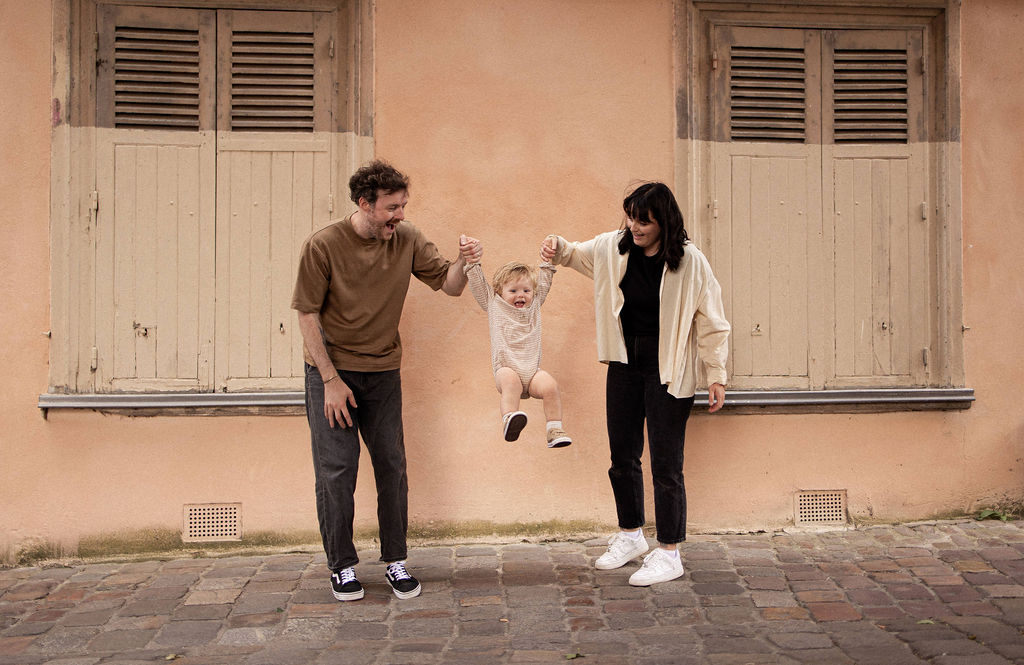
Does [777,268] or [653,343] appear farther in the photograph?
[777,268]

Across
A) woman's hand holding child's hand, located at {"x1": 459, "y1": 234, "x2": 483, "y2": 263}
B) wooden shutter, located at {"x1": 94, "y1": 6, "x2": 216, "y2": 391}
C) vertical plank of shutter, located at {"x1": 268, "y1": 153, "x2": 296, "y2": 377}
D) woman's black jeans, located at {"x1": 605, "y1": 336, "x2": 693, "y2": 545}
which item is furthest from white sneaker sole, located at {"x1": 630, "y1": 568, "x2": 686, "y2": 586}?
wooden shutter, located at {"x1": 94, "y1": 6, "x2": 216, "y2": 391}

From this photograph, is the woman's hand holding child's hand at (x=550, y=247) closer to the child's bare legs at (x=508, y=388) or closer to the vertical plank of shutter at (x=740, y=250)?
the child's bare legs at (x=508, y=388)

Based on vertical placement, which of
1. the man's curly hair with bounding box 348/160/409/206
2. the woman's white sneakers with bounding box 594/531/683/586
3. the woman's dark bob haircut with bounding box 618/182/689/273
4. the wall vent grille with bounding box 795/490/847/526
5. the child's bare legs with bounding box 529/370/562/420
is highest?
the man's curly hair with bounding box 348/160/409/206

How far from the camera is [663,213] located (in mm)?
4371

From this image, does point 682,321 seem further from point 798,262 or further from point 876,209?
point 876,209

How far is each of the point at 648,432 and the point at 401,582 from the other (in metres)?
1.39

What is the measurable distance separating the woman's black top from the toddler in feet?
→ 1.41

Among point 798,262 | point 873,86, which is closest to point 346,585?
point 798,262

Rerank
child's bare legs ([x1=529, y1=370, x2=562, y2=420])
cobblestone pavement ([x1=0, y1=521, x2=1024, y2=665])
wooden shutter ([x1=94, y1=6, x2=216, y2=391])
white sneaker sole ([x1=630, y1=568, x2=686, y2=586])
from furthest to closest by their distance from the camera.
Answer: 1. wooden shutter ([x1=94, y1=6, x2=216, y2=391])
2. child's bare legs ([x1=529, y1=370, x2=562, y2=420])
3. white sneaker sole ([x1=630, y1=568, x2=686, y2=586])
4. cobblestone pavement ([x1=0, y1=521, x2=1024, y2=665])

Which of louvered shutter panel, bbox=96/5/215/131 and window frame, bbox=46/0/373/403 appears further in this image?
louvered shutter panel, bbox=96/5/215/131

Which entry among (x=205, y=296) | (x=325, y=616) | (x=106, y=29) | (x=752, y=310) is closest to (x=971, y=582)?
(x=752, y=310)

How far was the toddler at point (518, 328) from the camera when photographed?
4637mm

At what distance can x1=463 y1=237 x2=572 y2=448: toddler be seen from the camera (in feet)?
15.2

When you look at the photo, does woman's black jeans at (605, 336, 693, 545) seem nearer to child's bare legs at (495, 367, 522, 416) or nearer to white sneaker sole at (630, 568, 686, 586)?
white sneaker sole at (630, 568, 686, 586)
